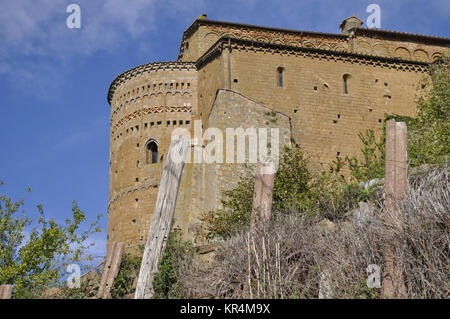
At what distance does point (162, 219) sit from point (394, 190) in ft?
14.1

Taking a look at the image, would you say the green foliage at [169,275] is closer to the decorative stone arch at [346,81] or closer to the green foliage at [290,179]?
the green foliage at [290,179]

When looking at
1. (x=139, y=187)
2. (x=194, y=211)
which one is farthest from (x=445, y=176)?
(x=139, y=187)

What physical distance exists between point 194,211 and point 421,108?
10685 mm

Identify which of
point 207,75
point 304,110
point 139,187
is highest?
point 207,75

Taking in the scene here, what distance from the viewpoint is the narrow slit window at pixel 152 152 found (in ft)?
83.5

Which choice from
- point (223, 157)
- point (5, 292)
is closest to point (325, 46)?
point (223, 157)

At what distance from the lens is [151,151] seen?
25625 millimetres

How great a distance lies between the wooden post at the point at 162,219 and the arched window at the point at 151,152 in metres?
14.4

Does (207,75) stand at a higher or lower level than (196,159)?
higher

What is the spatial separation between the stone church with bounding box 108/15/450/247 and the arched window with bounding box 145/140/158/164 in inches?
1.8

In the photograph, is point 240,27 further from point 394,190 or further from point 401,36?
point 394,190

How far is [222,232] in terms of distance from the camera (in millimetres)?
15695

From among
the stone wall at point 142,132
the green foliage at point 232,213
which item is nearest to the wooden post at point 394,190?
the green foliage at point 232,213
